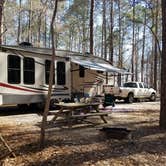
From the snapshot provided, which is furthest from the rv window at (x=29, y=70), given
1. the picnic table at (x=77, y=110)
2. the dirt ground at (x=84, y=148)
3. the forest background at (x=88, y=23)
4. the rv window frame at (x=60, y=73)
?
the forest background at (x=88, y=23)

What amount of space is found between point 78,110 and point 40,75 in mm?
4087

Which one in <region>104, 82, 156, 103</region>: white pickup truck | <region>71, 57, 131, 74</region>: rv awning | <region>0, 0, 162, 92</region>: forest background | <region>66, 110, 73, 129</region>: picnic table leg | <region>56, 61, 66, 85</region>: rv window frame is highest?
<region>0, 0, 162, 92</region>: forest background

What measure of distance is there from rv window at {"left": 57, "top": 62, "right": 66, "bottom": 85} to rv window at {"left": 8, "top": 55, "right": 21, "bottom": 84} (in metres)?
2.31

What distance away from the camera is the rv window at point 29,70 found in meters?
13.9

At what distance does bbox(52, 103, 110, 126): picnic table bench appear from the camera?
10016 millimetres

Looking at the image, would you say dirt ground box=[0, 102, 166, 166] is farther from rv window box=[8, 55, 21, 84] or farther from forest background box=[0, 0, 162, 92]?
forest background box=[0, 0, 162, 92]

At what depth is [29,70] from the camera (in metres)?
14.0

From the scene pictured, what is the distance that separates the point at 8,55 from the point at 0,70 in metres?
0.74

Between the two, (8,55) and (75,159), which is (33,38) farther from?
(75,159)

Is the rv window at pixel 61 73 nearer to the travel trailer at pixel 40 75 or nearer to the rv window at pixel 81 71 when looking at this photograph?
the travel trailer at pixel 40 75

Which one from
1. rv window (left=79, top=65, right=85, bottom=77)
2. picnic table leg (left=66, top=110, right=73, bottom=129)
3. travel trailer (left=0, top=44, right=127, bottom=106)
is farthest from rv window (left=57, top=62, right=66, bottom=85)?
picnic table leg (left=66, top=110, right=73, bottom=129)

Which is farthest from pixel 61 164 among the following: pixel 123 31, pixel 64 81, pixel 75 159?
pixel 123 31

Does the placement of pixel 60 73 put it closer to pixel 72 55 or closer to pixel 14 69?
pixel 72 55

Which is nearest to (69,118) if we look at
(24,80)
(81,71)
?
(24,80)
